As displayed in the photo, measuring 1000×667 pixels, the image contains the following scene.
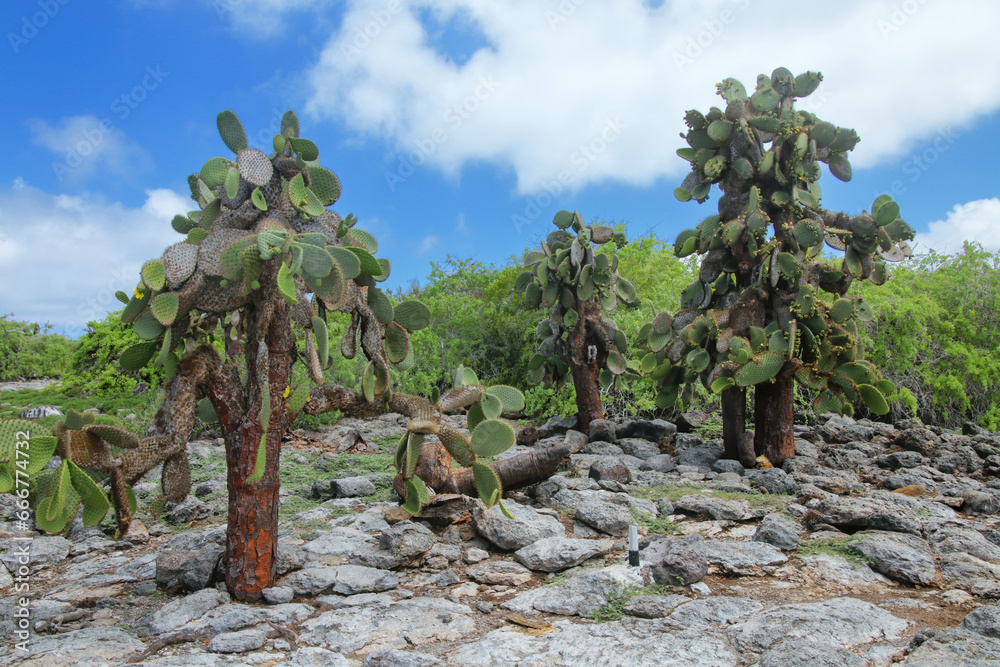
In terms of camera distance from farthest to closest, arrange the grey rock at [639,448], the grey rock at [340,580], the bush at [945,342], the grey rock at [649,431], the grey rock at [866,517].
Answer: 1. the bush at [945,342]
2. the grey rock at [649,431]
3. the grey rock at [639,448]
4. the grey rock at [866,517]
5. the grey rock at [340,580]

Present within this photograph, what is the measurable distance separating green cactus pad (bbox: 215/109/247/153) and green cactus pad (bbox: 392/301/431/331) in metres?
1.26

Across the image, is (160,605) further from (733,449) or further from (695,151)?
(695,151)

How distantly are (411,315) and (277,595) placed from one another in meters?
1.68

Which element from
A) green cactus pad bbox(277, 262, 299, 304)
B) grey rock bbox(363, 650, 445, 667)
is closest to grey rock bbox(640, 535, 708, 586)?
grey rock bbox(363, 650, 445, 667)

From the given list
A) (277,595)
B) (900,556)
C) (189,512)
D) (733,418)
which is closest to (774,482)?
(733,418)

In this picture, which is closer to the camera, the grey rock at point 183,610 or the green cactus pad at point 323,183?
the grey rock at point 183,610

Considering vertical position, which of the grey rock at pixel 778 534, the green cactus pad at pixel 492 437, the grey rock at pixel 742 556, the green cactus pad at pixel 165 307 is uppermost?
the green cactus pad at pixel 165 307

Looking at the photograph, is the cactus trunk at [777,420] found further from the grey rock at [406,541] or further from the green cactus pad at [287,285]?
the green cactus pad at [287,285]

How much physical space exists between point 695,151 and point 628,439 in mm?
3151

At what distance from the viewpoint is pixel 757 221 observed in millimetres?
6332

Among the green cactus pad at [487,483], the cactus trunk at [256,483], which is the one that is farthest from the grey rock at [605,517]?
the cactus trunk at [256,483]

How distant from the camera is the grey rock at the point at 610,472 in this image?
564cm

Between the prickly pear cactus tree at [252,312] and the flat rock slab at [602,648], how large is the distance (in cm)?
135

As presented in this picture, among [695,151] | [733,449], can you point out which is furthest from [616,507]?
[695,151]
